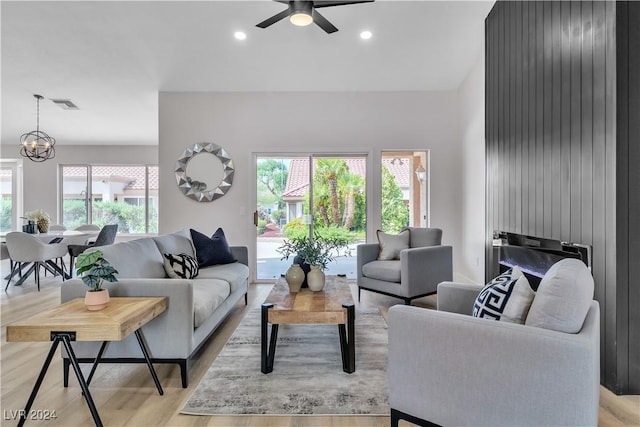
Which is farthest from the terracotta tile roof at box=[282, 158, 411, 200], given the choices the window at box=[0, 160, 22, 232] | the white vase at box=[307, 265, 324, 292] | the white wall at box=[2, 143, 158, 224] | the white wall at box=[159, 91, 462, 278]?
the window at box=[0, 160, 22, 232]

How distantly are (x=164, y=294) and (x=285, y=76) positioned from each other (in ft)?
11.5

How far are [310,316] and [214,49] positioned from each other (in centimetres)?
354

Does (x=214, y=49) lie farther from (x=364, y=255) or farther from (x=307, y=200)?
(x=364, y=255)

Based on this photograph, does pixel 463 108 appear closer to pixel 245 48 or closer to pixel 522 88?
pixel 522 88

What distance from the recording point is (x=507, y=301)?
1.46m

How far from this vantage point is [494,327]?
4.26 feet

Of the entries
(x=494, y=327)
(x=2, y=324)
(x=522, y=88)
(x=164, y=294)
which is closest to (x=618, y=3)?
(x=522, y=88)

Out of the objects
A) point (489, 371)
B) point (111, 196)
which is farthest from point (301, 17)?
point (111, 196)

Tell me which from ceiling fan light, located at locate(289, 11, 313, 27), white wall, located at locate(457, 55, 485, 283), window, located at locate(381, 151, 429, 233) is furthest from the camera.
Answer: window, located at locate(381, 151, 429, 233)

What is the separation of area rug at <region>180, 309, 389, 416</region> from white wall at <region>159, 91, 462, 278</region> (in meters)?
2.43

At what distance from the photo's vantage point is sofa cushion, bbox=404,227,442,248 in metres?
4.01

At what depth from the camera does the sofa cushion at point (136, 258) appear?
2.31m

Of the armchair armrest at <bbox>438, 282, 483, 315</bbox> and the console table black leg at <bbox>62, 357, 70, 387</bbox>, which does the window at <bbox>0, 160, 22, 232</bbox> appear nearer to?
the console table black leg at <bbox>62, 357, 70, 387</bbox>

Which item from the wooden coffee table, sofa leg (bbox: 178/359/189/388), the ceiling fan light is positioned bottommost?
sofa leg (bbox: 178/359/189/388)
